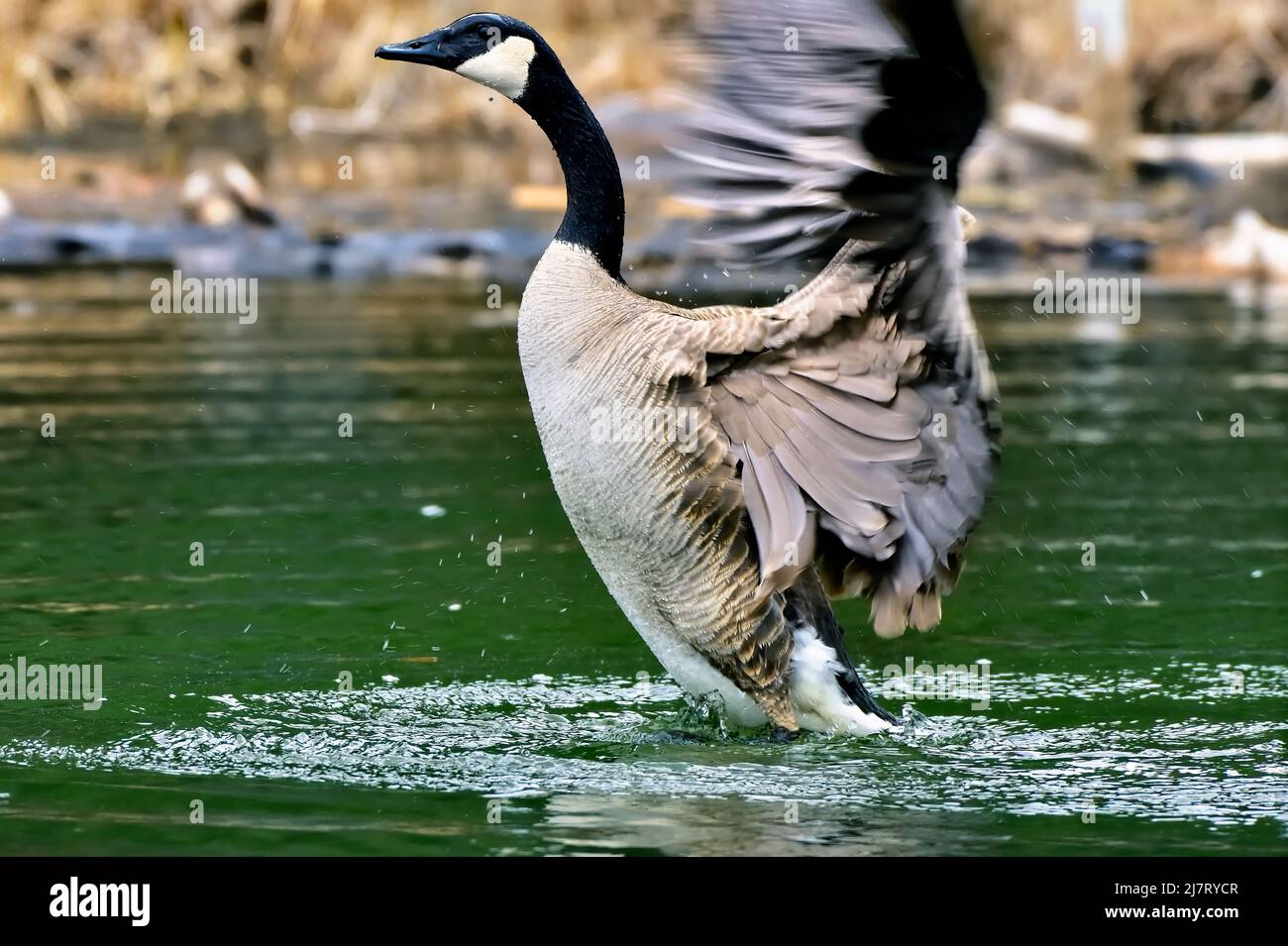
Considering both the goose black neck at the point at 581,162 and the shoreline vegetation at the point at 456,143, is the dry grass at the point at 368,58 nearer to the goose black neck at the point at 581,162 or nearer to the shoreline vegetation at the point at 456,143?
the shoreline vegetation at the point at 456,143

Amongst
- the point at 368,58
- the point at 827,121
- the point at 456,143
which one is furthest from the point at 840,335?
the point at 368,58

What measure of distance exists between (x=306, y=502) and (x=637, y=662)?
11.0 feet

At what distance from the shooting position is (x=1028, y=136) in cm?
2945

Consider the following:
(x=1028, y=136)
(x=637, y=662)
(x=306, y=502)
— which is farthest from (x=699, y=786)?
(x=1028, y=136)

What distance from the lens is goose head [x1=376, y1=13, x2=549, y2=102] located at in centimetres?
764

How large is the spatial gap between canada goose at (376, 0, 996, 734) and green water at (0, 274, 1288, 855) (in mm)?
523

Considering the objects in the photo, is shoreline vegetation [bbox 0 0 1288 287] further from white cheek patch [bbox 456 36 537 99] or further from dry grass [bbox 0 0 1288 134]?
white cheek patch [bbox 456 36 537 99]

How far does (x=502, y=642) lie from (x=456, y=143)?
2589 centimetres

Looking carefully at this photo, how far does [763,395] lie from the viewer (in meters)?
7.32

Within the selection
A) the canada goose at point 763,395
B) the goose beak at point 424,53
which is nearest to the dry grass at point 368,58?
the goose beak at point 424,53

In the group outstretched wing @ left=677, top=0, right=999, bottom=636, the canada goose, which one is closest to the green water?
the canada goose

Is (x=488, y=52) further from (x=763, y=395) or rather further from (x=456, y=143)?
(x=456, y=143)

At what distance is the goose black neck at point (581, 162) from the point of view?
299 inches
